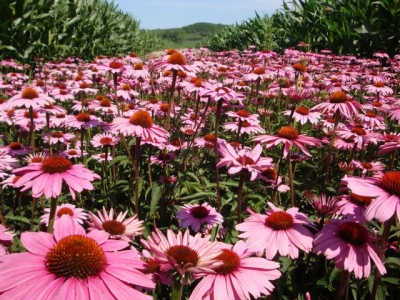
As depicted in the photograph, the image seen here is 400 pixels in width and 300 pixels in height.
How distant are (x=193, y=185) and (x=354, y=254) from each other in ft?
4.71

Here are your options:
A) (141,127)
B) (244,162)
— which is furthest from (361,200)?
(141,127)

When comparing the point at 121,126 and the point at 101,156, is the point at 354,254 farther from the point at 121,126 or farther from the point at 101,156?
the point at 101,156

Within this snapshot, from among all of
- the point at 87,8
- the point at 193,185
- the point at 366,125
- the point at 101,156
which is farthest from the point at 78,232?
the point at 87,8

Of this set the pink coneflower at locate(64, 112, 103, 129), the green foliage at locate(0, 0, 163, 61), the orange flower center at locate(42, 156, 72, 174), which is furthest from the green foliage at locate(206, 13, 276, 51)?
the orange flower center at locate(42, 156, 72, 174)

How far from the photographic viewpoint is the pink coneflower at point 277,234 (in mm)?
1459

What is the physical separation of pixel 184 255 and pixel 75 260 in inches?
12.9

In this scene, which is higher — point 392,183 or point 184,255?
point 392,183

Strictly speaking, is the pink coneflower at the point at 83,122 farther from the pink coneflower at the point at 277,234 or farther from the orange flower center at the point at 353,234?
the orange flower center at the point at 353,234

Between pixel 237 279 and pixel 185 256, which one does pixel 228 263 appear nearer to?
pixel 237 279

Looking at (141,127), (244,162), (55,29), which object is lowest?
(244,162)

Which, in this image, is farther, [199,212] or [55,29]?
[55,29]

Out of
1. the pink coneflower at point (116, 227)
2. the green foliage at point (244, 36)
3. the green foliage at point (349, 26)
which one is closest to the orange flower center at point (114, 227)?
the pink coneflower at point (116, 227)

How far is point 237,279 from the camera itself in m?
1.19

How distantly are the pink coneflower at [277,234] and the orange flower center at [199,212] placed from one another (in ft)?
1.53
